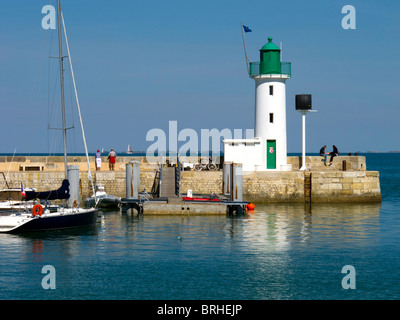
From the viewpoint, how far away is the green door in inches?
1625

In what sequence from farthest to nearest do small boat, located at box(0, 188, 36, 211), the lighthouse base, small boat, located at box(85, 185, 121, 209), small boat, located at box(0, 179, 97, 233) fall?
the lighthouse base
small boat, located at box(85, 185, 121, 209)
small boat, located at box(0, 188, 36, 211)
small boat, located at box(0, 179, 97, 233)

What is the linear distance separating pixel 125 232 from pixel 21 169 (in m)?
14.7

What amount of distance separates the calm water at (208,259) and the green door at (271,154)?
8.21 metres

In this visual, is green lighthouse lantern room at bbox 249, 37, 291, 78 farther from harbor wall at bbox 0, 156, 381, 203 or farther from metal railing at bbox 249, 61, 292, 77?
harbor wall at bbox 0, 156, 381, 203

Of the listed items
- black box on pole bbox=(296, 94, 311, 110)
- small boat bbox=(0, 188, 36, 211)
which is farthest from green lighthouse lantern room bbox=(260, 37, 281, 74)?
small boat bbox=(0, 188, 36, 211)

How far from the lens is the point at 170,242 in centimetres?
2609

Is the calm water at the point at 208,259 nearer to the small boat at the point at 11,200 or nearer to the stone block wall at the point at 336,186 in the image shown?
the small boat at the point at 11,200

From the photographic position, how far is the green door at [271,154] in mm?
41281

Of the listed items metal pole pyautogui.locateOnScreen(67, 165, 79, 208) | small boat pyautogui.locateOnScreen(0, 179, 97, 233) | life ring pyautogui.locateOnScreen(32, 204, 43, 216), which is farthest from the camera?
metal pole pyautogui.locateOnScreen(67, 165, 79, 208)

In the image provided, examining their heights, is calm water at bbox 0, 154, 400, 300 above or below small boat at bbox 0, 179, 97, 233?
below

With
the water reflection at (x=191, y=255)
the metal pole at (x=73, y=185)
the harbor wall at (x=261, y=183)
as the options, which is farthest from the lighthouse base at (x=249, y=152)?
the metal pole at (x=73, y=185)
